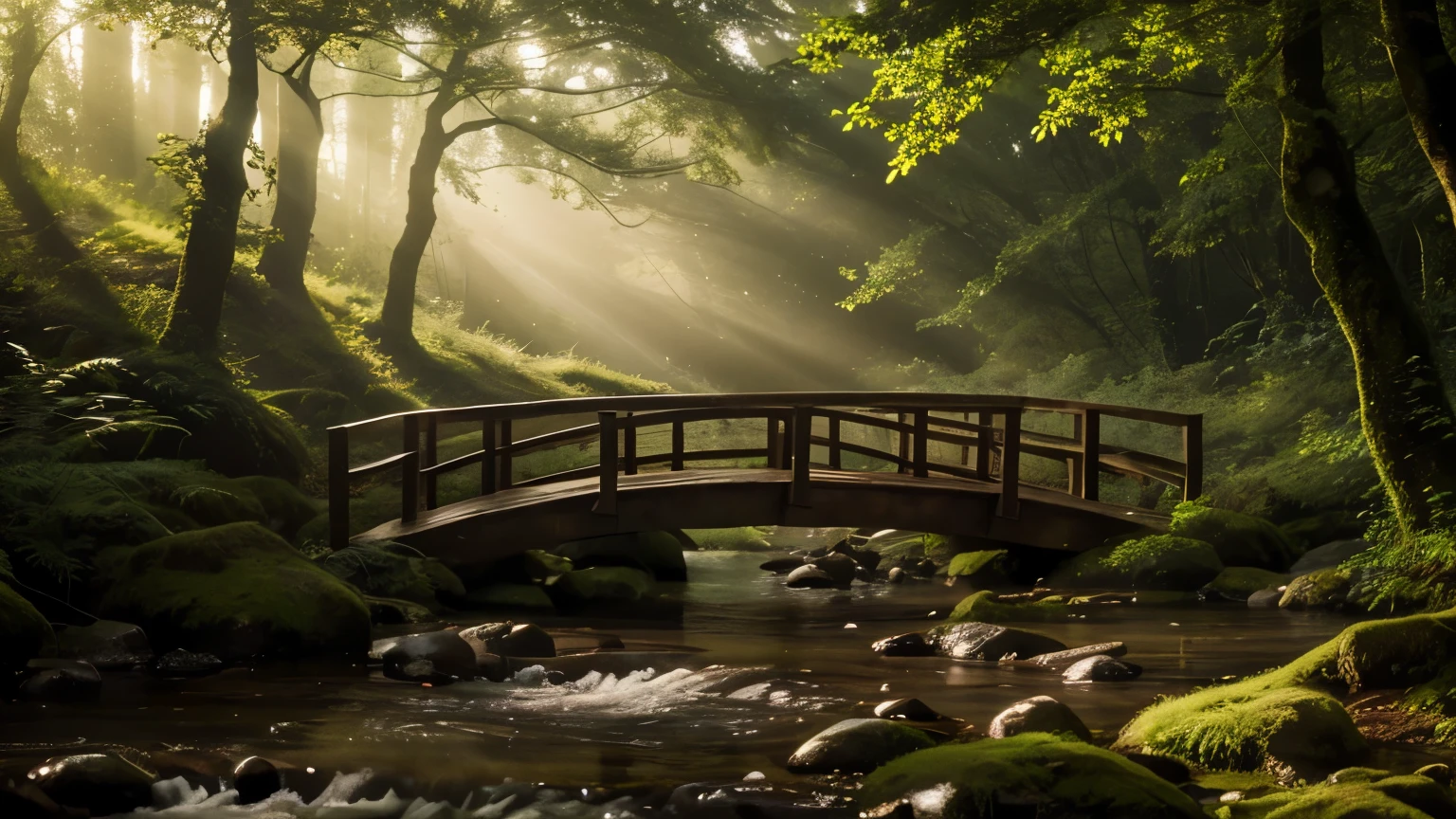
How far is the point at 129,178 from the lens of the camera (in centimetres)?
3112

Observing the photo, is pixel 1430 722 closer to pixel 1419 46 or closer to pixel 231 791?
pixel 1419 46

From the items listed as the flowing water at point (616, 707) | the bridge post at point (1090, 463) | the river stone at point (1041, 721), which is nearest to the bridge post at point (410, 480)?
the flowing water at point (616, 707)

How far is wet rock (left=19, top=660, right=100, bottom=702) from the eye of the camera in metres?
7.22

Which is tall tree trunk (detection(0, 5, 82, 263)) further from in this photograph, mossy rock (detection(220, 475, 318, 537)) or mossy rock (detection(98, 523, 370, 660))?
mossy rock (detection(98, 523, 370, 660))

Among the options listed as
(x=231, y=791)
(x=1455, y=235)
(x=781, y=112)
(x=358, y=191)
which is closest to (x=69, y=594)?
(x=231, y=791)

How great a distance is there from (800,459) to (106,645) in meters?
6.20

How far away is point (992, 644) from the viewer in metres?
9.00

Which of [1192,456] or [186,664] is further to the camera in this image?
[1192,456]

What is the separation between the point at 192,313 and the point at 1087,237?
1596 centimetres

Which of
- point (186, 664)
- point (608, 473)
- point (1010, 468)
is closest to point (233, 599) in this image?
point (186, 664)

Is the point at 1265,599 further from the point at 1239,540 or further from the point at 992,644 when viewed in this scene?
the point at 992,644

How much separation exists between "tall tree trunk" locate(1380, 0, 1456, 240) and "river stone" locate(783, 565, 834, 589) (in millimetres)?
8181

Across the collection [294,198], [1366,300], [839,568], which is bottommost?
[839,568]

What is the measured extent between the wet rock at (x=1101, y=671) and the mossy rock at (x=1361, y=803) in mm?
2945
